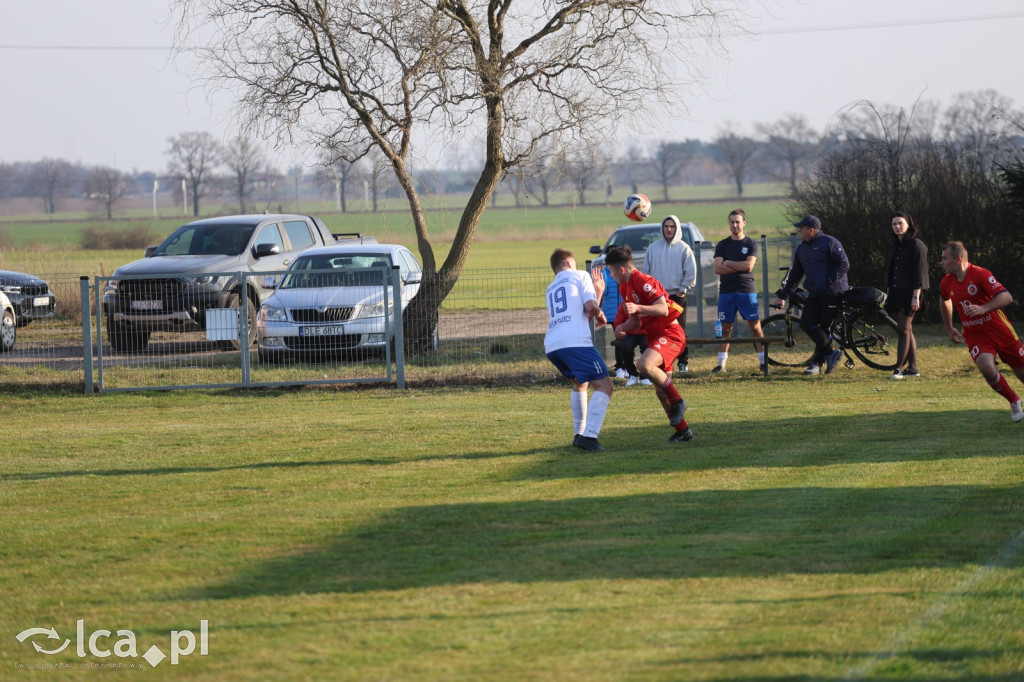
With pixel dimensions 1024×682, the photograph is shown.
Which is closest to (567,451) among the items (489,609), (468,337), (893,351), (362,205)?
(489,609)

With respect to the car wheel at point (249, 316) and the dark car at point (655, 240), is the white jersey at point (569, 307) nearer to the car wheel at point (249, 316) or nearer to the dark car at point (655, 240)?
the car wheel at point (249, 316)

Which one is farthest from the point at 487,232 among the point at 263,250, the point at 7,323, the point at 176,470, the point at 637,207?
the point at 176,470

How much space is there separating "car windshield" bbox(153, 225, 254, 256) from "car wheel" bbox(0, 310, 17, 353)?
2.54 meters

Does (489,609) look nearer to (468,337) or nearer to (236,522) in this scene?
(236,522)

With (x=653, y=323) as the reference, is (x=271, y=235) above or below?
above

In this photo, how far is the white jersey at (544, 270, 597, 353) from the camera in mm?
9844

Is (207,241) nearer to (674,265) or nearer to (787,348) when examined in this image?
(674,265)

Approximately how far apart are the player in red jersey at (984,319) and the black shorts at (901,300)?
11.2 ft

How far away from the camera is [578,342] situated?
9.88m

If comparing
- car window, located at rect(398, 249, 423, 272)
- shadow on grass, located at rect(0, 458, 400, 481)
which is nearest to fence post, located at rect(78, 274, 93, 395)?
car window, located at rect(398, 249, 423, 272)

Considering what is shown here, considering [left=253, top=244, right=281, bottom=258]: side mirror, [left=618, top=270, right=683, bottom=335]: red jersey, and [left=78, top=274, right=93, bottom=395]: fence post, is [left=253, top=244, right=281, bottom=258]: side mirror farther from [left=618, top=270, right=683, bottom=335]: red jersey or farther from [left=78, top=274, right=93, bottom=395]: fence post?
[left=618, top=270, right=683, bottom=335]: red jersey

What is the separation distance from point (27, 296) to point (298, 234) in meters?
4.84

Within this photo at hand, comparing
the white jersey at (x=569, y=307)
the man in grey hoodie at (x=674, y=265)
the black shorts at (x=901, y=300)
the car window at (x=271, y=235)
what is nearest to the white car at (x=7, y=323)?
the car window at (x=271, y=235)

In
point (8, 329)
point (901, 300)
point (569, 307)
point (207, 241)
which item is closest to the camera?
point (569, 307)
